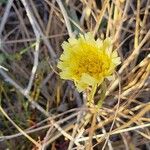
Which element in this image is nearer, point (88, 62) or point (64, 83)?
point (88, 62)

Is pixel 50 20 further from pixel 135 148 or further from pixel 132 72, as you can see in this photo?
pixel 135 148

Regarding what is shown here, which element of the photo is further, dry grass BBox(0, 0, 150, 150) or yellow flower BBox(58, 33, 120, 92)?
dry grass BBox(0, 0, 150, 150)

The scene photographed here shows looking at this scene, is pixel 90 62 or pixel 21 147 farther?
pixel 21 147

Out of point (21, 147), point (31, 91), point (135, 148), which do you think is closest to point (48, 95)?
point (31, 91)
